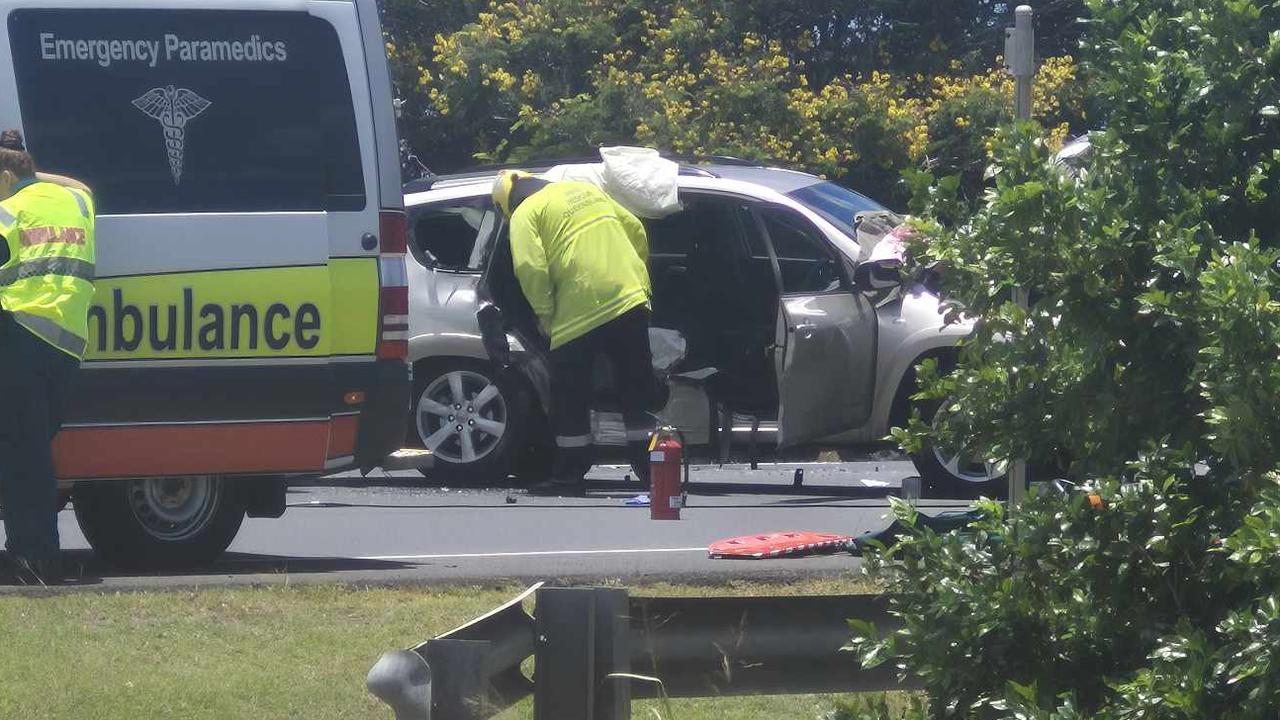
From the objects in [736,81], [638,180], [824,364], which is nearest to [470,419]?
[638,180]

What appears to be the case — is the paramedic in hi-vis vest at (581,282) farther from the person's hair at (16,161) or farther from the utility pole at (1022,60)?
the utility pole at (1022,60)

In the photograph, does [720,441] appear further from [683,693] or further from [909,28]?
[909,28]

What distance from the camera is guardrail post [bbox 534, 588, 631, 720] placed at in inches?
149

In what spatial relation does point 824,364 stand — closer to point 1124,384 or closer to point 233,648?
point 233,648

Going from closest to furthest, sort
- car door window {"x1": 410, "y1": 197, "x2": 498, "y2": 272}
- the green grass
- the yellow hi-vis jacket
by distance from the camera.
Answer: the green grass
the yellow hi-vis jacket
car door window {"x1": 410, "y1": 197, "x2": 498, "y2": 272}

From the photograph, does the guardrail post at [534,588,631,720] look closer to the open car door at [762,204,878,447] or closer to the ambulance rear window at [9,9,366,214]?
the ambulance rear window at [9,9,366,214]

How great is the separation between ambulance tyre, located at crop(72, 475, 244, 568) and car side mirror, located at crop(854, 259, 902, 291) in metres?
4.01

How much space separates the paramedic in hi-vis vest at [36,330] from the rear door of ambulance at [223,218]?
24cm

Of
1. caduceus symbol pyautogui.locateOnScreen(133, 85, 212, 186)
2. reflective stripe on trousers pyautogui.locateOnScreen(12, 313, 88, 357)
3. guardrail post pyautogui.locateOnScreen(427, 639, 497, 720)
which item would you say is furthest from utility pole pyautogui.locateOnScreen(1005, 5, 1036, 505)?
reflective stripe on trousers pyautogui.locateOnScreen(12, 313, 88, 357)

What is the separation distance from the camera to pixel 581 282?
33.2 ft

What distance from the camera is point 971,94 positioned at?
78.2 ft

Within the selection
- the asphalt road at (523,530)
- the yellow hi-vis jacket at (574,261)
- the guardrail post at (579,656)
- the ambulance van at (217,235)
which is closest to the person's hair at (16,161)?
the ambulance van at (217,235)

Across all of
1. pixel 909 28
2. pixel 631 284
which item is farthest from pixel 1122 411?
pixel 909 28

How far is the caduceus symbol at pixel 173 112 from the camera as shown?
765 centimetres
